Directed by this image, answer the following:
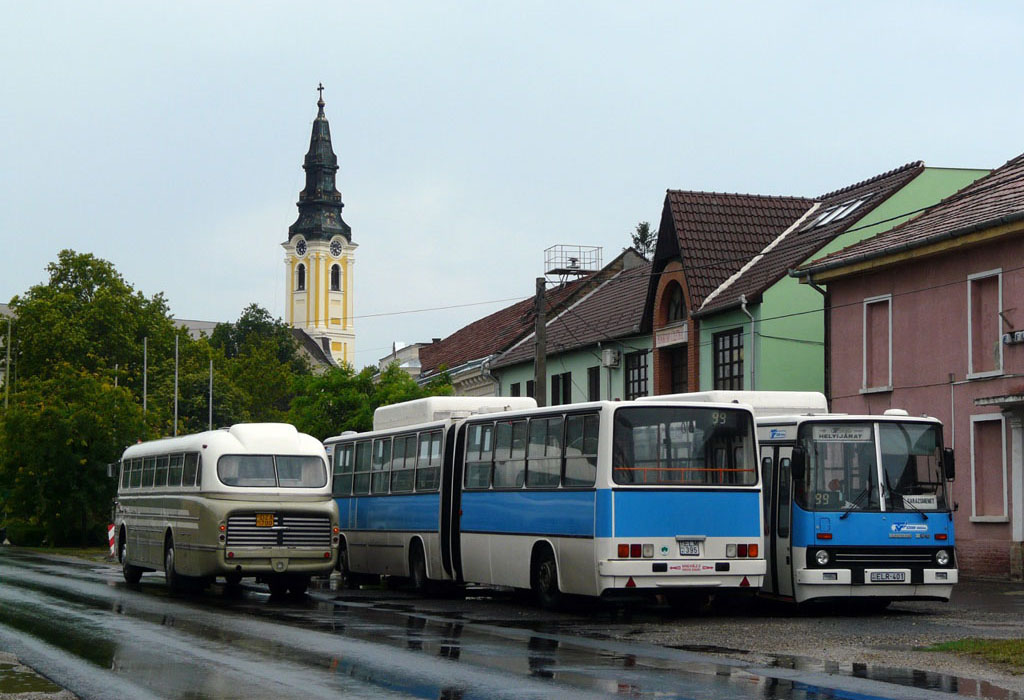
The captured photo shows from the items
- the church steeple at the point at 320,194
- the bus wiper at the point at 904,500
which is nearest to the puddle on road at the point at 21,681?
the bus wiper at the point at 904,500

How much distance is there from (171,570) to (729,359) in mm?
17141

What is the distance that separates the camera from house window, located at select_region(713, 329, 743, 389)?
37750 mm

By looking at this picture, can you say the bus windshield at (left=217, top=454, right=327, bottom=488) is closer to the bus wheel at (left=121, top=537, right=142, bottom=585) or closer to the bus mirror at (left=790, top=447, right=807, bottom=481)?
the bus wheel at (left=121, top=537, right=142, bottom=585)

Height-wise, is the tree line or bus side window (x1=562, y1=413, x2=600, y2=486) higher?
the tree line

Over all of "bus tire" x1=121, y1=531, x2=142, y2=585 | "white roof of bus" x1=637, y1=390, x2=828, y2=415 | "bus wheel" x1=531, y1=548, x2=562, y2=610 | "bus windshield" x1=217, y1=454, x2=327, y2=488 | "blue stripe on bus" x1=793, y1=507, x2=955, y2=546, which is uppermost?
"white roof of bus" x1=637, y1=390, x2=828, y2=415

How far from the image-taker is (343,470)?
29875 mm

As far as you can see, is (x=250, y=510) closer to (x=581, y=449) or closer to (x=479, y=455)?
(x=479, y=455)

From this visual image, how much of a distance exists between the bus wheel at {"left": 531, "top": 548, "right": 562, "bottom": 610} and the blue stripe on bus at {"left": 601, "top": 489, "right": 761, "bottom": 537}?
1854 millimetres

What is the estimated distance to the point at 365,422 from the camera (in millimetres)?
50219

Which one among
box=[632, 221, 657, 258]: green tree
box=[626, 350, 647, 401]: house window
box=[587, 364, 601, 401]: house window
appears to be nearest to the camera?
box=[626, 350, 647, 401]: house window

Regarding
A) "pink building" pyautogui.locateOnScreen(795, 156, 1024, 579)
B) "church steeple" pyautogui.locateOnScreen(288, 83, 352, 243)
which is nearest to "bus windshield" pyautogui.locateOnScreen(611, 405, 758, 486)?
"pink building" pyautogui.locateOnScreen(795, 156, 1024, 579)

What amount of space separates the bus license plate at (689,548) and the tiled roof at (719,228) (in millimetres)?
20592

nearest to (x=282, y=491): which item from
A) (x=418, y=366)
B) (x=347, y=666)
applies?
(x=347, y=666)

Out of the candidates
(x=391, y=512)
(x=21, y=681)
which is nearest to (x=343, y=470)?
(x=391, y=512)
